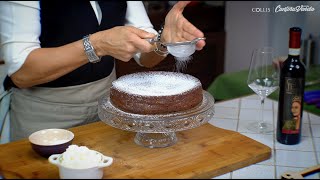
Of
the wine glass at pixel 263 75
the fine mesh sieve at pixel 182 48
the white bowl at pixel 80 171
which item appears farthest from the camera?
the wine glass at pixel 263 75

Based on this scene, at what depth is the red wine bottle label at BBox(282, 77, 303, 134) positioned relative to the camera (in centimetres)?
99

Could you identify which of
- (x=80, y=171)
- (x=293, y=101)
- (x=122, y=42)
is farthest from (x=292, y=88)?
(x=80, y=171)

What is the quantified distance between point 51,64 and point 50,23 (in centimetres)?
12

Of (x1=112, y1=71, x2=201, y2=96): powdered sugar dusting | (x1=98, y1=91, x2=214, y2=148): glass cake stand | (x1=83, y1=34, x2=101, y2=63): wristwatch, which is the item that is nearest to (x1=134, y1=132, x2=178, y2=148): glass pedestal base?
(x1=98, y1=91, x2=214, y2=148): glass cake stand

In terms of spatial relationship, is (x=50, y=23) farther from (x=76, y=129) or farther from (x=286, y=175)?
(x=286, y=175)

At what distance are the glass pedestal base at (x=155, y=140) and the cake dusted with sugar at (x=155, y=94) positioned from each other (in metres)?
0.09

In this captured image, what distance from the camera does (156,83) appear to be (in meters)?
1.05

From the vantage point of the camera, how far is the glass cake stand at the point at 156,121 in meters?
0.92

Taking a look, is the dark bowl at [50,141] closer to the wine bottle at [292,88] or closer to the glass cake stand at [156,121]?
the glass cake stand at [156,121]

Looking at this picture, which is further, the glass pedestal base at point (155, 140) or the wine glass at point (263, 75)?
the wine glass at point (263, 75)

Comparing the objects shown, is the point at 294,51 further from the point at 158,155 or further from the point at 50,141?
the point at 50,141

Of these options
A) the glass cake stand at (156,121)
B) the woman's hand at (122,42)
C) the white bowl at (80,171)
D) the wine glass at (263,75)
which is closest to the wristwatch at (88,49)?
the woman's hand at (122,42)

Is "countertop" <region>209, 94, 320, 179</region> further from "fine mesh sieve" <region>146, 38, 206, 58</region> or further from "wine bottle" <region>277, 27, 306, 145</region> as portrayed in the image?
"fine mesh sieve" <region>146, 38, 206, 58</region>

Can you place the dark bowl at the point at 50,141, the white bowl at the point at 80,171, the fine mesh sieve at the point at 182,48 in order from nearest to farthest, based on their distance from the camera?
1. the white bowl at the point at 80,171
2. the dark bowl at the point at 50,141
3. the fine mesh sieve at the point at 182,48
